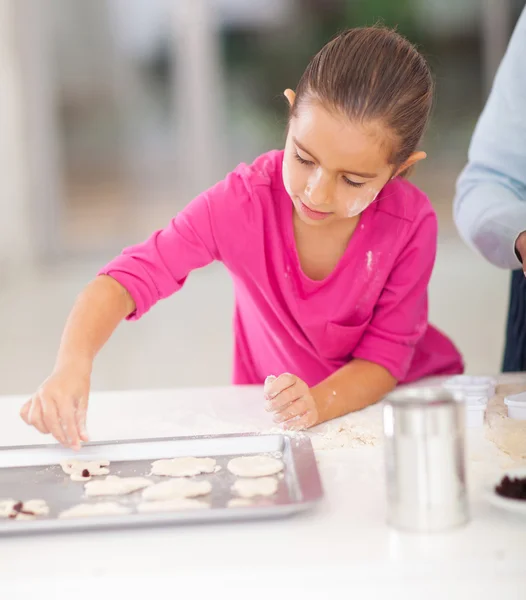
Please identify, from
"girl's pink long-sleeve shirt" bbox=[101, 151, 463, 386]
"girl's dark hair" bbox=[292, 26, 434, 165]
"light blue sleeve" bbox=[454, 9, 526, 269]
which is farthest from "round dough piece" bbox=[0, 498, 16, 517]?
"light blue sleeve" bbox=[454, 9, 526, 269]

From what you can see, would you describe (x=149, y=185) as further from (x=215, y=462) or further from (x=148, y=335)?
(x=215, y=462)

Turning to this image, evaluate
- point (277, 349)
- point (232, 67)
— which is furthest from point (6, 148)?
point (277, 349)

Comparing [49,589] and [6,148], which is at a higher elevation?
[6,148]

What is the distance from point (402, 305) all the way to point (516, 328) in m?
0.34

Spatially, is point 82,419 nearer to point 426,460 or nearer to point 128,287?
point 128,287

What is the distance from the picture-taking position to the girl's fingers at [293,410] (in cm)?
107

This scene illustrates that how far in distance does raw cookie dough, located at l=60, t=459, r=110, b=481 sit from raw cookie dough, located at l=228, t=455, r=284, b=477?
0.45ft

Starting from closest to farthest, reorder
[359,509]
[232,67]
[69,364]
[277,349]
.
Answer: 1. [359,509]
2. [69,364]
3. [277,349]
4. [232,67]

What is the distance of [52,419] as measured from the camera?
964mm

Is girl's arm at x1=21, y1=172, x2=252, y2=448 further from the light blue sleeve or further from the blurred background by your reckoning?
the blurred background

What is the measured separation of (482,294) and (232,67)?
2621mm

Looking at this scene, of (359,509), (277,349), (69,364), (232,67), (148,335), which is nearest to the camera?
(359,509)

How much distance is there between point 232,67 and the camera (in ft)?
19.7

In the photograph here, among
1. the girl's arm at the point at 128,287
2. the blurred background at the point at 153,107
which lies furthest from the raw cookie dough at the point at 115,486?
the blurred background at the point at 153,107
